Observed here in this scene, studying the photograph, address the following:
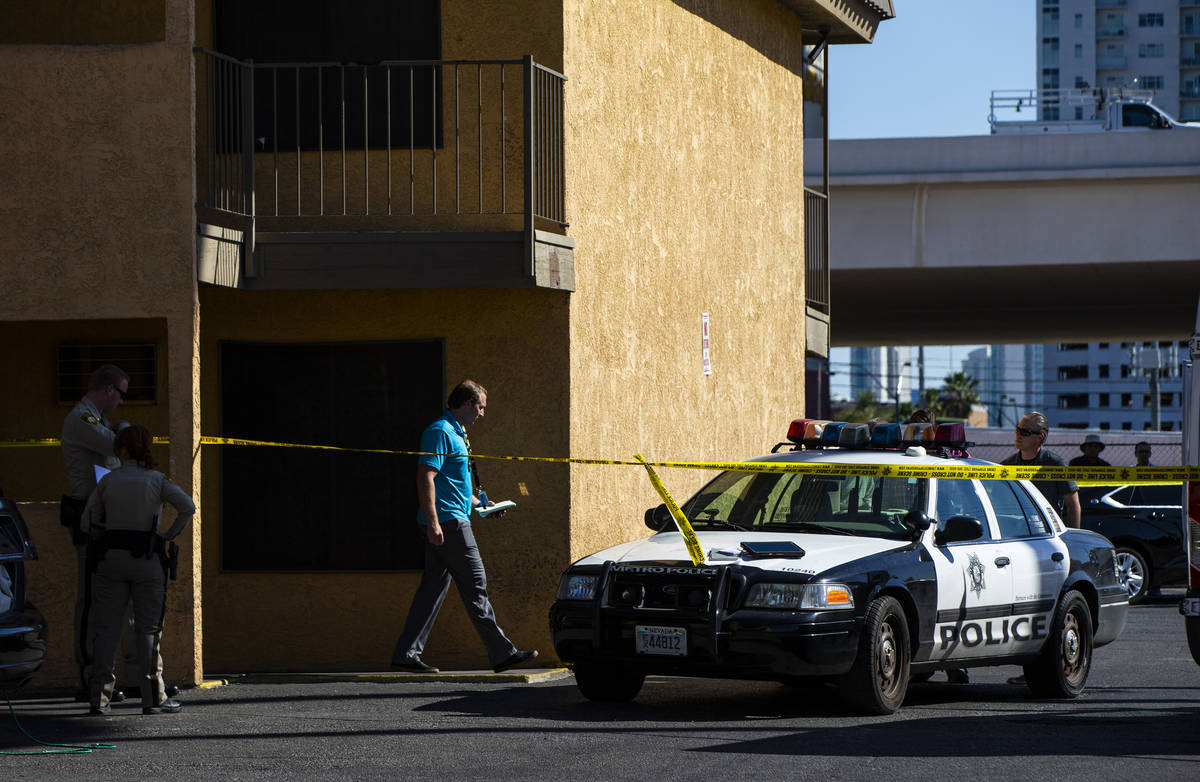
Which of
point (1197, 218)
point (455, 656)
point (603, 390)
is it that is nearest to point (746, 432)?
point (603, 390)

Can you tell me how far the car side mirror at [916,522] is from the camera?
9984mm

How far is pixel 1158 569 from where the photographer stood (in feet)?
63.8

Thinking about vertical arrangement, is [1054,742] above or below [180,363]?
below

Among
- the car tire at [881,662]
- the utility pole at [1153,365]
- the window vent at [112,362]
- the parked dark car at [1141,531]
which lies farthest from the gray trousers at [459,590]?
the utility pole at [1153,365]

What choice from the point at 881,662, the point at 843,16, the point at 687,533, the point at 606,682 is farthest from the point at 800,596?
the point at 843,16

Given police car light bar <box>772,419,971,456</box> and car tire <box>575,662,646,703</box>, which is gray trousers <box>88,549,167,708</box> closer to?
car tire <box>575,662,646,703</box>

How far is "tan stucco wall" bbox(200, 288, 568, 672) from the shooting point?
40.3ft

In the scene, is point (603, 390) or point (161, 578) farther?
point (603, 390)

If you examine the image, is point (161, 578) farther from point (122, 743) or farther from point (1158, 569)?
point (1158, 569)

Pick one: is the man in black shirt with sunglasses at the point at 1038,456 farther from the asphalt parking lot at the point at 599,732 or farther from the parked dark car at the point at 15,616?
the parked dark car at the point at 15,616

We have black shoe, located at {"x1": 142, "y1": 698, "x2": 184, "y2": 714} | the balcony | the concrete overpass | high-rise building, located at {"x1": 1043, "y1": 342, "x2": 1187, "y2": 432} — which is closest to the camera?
black shoe, located at {"x1": 142, "y1": 698, "x2": 184, "y2": 714}

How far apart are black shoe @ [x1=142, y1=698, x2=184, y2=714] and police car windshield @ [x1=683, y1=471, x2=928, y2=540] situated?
3282mm

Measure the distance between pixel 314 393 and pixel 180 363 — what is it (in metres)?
1.92

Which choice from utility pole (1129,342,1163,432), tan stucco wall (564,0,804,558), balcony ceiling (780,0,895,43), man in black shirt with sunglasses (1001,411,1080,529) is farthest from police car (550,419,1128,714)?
utility pole (1129,342,1163,432)
